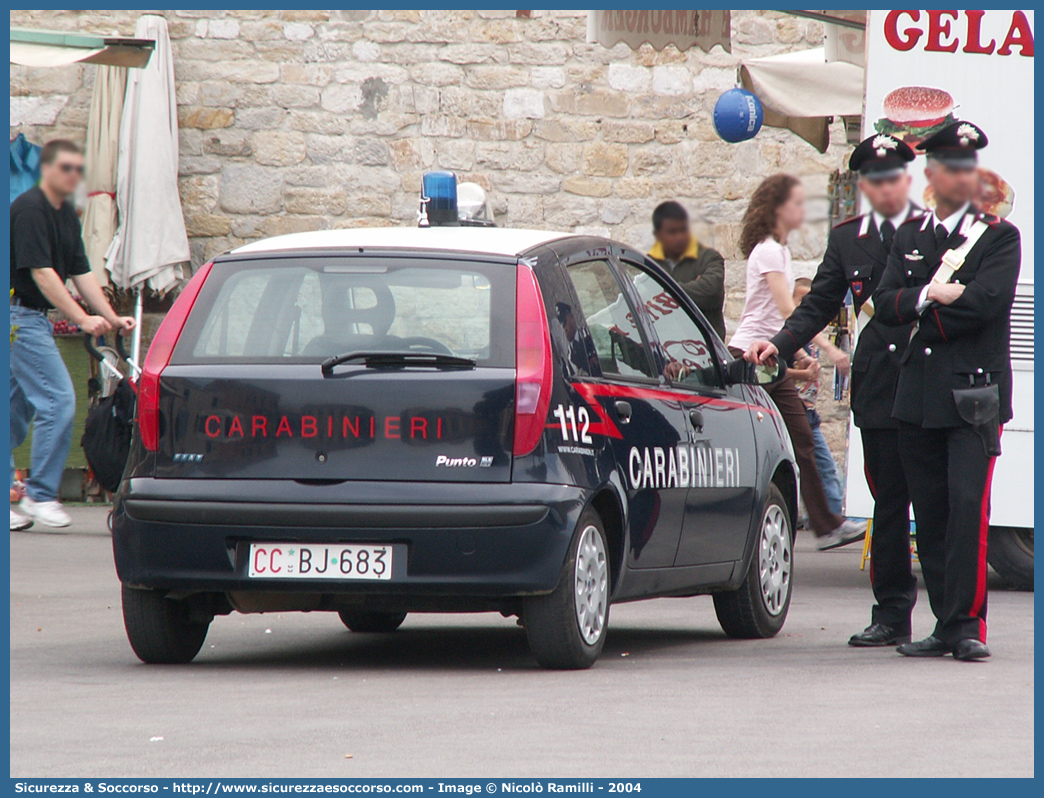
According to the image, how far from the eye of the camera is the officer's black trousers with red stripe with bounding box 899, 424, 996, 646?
21.1 ft

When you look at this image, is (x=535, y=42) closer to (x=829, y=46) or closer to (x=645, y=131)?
(x=645, y=131)

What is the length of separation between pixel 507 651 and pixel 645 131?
28.6 feet

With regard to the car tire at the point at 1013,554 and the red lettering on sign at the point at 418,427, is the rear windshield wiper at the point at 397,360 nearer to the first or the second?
the red lettering on sign at the point at 418,427

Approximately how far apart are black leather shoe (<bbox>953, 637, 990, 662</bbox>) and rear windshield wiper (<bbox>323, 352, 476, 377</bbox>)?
2139mm

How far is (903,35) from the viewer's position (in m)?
8.72

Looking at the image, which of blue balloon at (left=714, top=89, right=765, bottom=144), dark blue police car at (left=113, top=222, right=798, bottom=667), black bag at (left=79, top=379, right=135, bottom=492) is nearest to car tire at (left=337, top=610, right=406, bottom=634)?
dark blue police car at (left=113, top=222, right=798, bottom=667)

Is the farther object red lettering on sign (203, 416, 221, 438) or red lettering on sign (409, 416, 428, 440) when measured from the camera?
red lettering on sign (203, 416, 221, 438)

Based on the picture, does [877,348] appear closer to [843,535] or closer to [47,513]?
[843,535]

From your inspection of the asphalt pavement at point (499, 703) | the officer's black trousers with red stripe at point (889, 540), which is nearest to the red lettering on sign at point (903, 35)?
the officer's black trousers with red stripe at point (889, 540)

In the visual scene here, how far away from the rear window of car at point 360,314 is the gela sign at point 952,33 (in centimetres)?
346

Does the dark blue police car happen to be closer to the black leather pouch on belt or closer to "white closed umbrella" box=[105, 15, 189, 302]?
the black leather pouch on belt

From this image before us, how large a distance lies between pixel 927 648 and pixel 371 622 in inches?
94.4

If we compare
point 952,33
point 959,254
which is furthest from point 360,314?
point 952,33

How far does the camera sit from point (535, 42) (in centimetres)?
1484
